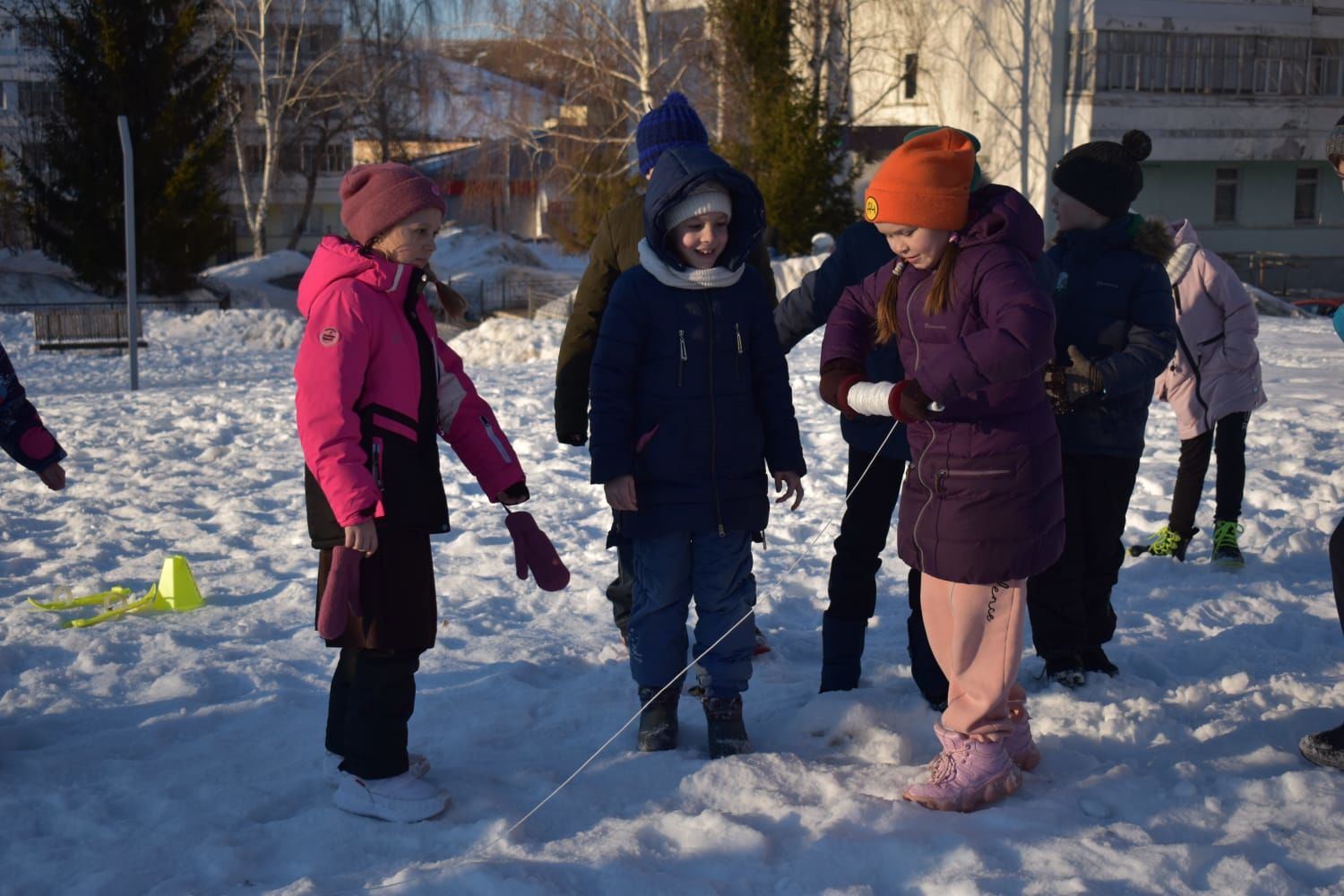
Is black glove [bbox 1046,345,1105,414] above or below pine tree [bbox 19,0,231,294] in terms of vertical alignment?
below

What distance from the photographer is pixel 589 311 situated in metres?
4.46

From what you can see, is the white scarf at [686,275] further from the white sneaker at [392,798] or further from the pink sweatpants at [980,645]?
the white sneaker at [392,798]

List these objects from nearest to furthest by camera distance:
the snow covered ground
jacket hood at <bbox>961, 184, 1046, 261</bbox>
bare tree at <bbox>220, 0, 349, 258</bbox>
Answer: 1. the snow covered ground
2. jacket hood at <bbox>961, 184, 1046, 261</bbox>
3. bare tree at <bbox>220, 0, 349, 258</bbox>

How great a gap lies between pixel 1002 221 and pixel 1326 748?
1.77 m

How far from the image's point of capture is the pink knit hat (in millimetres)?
3395

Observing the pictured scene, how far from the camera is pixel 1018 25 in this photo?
31344mm

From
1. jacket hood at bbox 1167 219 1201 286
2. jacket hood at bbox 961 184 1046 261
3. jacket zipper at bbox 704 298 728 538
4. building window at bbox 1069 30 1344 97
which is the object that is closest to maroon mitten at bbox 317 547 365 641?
jacket zipper at bbox 704 298 728 538

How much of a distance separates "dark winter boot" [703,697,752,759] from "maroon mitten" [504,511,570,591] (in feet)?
1.96

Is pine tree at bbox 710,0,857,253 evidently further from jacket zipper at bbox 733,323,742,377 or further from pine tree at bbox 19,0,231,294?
jacket zipper at bbox 733,323,742,377

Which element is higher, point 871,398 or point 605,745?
point 871,398

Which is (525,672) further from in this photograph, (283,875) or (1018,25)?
(1018,25)

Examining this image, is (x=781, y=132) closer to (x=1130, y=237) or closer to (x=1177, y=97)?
(x=1177, y=97)

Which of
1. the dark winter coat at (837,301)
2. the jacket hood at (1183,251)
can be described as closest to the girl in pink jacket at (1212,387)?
the jacket hood at (1183,251)

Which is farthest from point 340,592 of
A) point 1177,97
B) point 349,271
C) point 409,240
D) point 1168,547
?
point 1177,97
